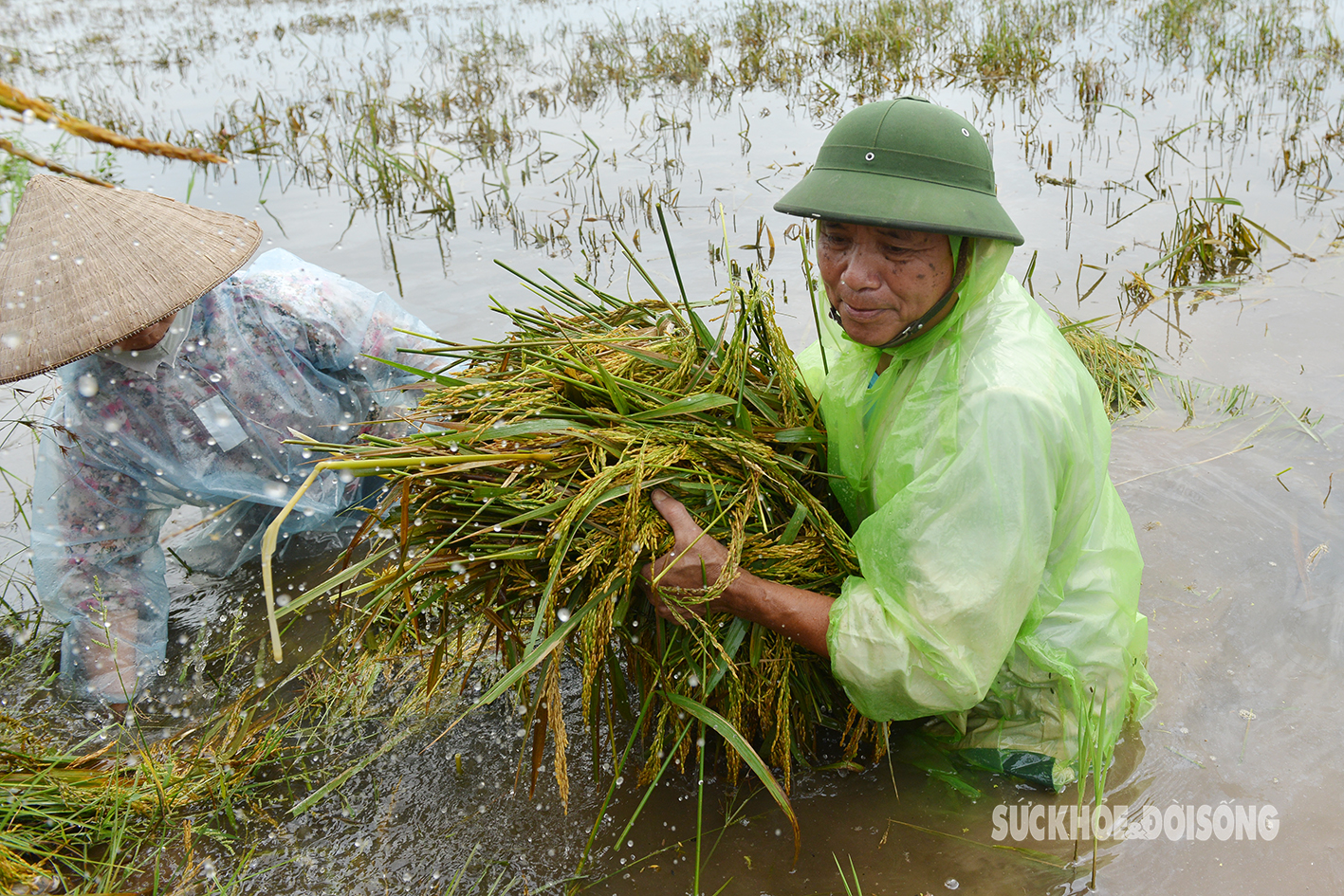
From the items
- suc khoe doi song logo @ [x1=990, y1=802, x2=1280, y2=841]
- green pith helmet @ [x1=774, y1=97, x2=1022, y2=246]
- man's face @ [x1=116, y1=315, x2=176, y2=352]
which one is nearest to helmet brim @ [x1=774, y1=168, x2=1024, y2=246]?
green pith helmet @ [x1=774, y1=97, x2=1022, y2=246]

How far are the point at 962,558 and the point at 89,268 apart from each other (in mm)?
2335

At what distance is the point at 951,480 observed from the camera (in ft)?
5.44

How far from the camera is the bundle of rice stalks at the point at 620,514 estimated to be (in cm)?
183

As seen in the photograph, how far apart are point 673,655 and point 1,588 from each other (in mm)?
2829

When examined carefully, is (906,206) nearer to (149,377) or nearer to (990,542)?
(990,542)

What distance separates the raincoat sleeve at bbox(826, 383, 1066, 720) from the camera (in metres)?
1.65

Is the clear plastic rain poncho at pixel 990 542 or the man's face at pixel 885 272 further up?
the man's face at pixel 885 272

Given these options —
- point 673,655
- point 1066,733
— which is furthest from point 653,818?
point 1066,733

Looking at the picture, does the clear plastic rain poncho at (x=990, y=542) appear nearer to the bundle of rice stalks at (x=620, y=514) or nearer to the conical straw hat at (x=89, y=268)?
the bundle of rice stalks at (x=620, y=514)

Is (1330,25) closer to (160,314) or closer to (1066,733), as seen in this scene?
(1066,733)

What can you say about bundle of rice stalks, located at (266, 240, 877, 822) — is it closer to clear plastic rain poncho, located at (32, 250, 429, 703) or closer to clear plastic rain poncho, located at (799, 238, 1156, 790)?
clear plastic rain poncho, located at (799, 238, 1156, 790)

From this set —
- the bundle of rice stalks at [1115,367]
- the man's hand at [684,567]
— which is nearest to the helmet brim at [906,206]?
the man's hand at [684,567]

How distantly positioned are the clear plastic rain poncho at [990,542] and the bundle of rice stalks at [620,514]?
18cm

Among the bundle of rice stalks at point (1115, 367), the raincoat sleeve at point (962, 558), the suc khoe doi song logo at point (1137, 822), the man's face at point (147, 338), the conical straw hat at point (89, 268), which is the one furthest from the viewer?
the bundle of rice stalks at point (1115, 367)
